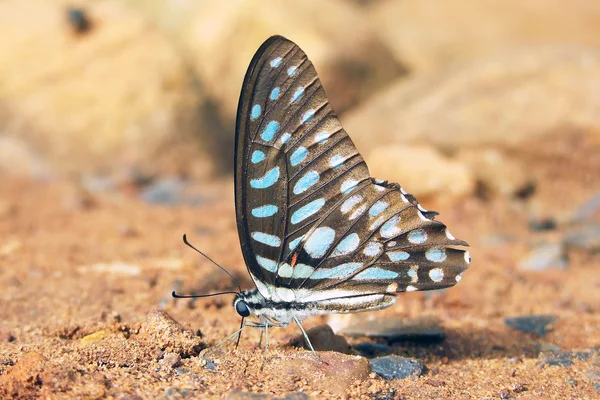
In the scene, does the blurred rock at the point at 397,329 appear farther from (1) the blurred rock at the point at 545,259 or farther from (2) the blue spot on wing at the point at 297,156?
(1) the blurred rock at the point at 545,259

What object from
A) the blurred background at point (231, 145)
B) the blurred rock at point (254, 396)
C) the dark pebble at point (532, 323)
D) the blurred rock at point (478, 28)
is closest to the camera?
the blurred rock at point (254, 396)

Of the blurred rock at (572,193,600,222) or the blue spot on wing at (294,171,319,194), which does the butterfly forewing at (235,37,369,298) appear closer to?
the blue spot on wing at (294,171,319,194)

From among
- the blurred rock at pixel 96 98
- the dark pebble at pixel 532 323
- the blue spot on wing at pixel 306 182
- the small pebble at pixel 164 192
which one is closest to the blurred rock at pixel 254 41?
the blurred rock at pixel 96 98

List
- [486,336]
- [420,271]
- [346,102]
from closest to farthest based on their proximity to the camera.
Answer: [420,271] → [486,336] → [346,102]

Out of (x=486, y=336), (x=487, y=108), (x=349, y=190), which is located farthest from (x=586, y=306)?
(x=487, y=108)

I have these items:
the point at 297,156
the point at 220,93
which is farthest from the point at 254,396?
the point at 220,93

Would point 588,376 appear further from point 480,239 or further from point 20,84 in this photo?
point 20,84

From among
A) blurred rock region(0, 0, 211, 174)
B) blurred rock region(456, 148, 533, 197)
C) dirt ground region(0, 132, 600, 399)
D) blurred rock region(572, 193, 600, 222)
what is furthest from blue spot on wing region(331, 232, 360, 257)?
blurred rock region(0, 0, 211, 174)

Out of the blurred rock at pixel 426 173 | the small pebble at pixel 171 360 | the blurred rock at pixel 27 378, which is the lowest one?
the blurred rock at pixel 27 378
